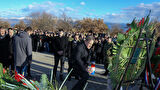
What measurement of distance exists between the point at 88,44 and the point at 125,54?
1759 mm

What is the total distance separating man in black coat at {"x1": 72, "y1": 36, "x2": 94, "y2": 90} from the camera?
11.7 feet

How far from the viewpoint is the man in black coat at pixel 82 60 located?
3.58 metres

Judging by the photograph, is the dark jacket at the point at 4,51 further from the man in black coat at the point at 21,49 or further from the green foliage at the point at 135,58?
the green foliage at the point at 135,58

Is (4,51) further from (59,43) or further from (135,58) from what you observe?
(135,58)

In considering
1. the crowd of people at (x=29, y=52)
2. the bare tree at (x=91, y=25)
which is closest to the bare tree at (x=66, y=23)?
the bare tree at (x=91, y=25)

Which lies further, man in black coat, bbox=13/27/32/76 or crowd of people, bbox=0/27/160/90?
man in black coat, bbox=13/27/32/76

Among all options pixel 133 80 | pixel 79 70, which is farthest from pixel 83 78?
pixel 133 80

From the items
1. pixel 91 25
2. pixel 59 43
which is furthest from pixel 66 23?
pixel 59 43

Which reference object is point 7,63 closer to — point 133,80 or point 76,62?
point 76,62

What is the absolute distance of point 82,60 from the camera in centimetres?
375

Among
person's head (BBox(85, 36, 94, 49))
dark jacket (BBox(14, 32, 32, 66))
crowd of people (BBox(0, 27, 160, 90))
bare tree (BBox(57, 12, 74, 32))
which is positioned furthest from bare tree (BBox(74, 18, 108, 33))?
person's head (BBox(85, 36, 94, 49))

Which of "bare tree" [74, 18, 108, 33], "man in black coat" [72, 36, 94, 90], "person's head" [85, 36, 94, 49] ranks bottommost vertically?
"man in black coat" [72, 36, 94, 90]

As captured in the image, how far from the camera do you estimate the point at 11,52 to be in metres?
4.71

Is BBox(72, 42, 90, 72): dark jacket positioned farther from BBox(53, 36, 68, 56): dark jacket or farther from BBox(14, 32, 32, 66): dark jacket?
BBox(14, 32, 32, 66): dark jacket
